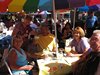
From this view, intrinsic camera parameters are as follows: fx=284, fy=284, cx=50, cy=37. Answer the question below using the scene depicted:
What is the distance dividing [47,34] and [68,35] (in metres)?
3.09

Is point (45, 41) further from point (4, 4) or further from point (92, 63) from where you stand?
point (92, 63)

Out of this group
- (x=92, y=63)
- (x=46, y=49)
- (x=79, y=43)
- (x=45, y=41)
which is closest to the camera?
(x=92, y=63)

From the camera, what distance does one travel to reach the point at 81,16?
19500 millimetres

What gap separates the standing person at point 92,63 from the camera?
154 inches

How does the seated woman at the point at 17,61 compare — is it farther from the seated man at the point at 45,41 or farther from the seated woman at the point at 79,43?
the seated man at the point at 45,41

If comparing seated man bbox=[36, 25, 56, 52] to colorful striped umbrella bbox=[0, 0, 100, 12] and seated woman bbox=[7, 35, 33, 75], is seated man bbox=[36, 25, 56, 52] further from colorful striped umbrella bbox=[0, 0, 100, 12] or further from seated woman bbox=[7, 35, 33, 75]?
seated woman bbox=[7, 35, 33, 75]

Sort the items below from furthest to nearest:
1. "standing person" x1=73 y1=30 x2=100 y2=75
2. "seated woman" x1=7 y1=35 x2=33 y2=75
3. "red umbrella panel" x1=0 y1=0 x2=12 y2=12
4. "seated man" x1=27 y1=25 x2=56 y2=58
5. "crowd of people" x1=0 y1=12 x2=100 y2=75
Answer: "seated man" x1=27 y1=25 x2=56 y2=58
"red umbrella panel" x1=0 y1=0 x2=12 y2=12
"seated woman" x1=7 y1=35 x2=33 y2=75
"crowd of people" x1=0 y1=12 x2=100 y2=75
"standing person" x1=73 y1=30 x2=100 y2=75

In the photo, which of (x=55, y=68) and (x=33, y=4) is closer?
(x=55, y=68)

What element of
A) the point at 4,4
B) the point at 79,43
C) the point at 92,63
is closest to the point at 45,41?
the point at 79,43

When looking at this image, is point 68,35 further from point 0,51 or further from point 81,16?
point 81,16

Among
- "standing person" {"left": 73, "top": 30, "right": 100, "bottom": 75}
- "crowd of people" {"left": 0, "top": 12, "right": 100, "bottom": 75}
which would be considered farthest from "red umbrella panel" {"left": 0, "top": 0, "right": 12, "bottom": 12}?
"standing person" {"left": 73, "top": 30, "right": 100, "bottom": 75}

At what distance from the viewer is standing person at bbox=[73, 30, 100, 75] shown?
3.91m

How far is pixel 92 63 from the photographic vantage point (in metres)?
3.95

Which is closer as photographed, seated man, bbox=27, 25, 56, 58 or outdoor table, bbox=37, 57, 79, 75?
outdoor table, bbox=37, 57, 79, 75
